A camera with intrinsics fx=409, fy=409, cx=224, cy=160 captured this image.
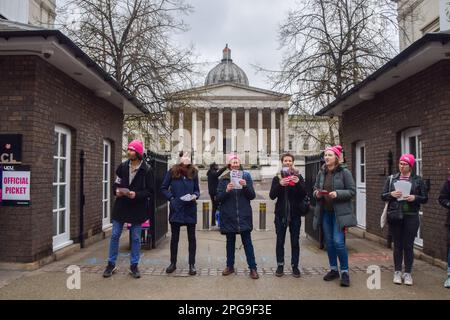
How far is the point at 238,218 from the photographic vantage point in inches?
238

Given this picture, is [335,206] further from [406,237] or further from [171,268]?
[171,268]

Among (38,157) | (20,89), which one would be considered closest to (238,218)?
(38,157)

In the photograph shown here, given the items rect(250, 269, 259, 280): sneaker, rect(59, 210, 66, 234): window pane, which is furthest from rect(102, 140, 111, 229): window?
rect(250, 269, 259, 280): sneaker

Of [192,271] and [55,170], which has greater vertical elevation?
[55,170]

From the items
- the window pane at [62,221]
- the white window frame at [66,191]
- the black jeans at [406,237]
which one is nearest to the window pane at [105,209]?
the white window frame at [66,191]

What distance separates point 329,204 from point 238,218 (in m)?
1.32

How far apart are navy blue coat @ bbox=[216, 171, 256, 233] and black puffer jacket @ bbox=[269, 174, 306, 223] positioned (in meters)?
0.38

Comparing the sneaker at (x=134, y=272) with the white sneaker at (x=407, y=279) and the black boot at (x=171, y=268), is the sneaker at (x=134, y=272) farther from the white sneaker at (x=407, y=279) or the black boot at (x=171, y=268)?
the white sneaker at (x=407, y=279)

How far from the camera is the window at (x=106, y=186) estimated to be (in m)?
11.1

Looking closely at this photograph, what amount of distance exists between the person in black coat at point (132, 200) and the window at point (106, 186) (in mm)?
5154

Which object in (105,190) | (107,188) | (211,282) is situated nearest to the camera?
(211,282)

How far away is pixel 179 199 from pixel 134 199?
687 mm

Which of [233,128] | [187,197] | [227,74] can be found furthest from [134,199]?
[227,74]

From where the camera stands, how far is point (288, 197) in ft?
20.2
